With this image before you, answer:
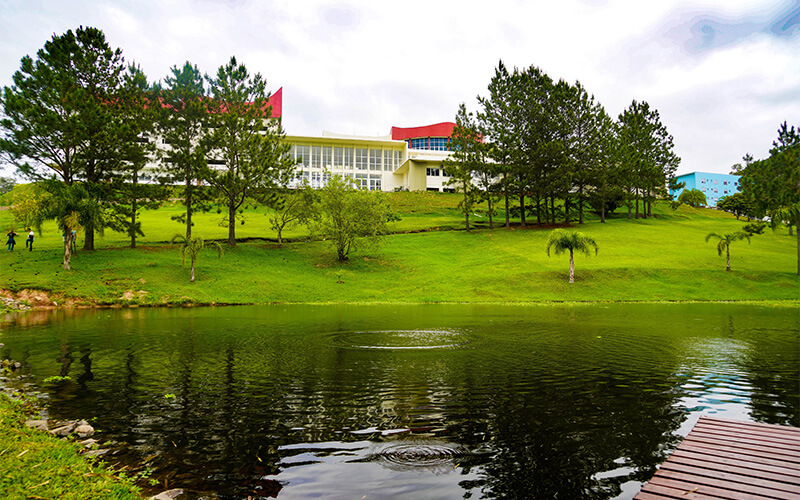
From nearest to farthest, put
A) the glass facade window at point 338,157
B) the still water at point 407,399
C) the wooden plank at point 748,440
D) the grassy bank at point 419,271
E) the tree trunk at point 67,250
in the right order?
the still water at point 407,399 < the wooden plank at point 748,440 < the grassy bank at point 419,271 < the tree trunk at point 67,250 < the glass facade window at point 338,157

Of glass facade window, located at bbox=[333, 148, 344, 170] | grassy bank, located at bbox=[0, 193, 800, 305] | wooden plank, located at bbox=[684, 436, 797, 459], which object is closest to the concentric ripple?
wooden plank, located at bbox=[684, 436, 797, 459]

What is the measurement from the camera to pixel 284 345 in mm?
17922

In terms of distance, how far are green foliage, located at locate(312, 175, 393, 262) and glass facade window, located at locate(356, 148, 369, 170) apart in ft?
201

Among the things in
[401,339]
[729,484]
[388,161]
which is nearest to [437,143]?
[388,161]

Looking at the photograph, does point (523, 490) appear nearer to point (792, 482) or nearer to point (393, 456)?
point (393, 456)

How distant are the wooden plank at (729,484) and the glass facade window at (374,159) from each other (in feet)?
361

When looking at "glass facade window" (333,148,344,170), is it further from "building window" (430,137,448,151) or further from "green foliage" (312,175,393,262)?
"green foliage" (312,175,393,262)

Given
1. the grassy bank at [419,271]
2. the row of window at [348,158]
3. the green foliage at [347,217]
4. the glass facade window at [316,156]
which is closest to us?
the grassy bank at [419,271]

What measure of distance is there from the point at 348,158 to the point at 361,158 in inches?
123

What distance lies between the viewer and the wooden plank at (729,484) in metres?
5.79

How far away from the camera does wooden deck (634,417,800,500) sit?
5.93 meters

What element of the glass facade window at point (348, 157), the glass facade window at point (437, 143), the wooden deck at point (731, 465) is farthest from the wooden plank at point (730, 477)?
the glass facade window at point (437, 143)

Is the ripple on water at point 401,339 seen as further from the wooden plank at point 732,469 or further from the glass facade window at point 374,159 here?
the glass facade window at point 374,159

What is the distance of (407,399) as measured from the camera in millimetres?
10789
